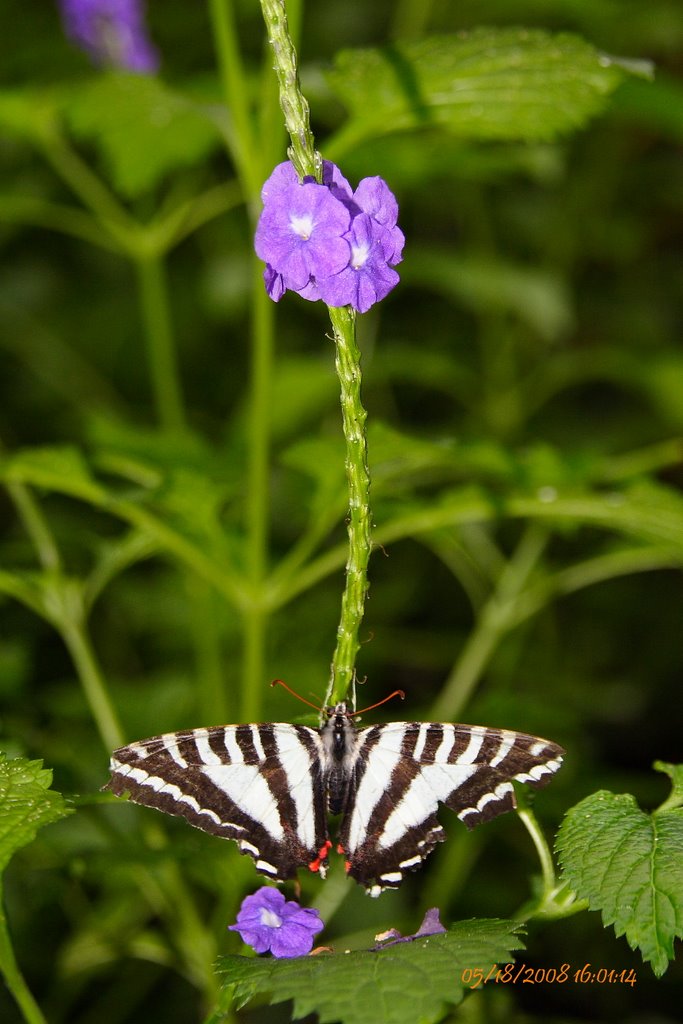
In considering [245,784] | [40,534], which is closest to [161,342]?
[40,534]

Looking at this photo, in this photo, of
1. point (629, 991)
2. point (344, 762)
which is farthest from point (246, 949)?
point (629, 991)

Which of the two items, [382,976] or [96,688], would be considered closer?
[382,976]

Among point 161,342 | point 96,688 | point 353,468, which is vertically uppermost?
point 353,468

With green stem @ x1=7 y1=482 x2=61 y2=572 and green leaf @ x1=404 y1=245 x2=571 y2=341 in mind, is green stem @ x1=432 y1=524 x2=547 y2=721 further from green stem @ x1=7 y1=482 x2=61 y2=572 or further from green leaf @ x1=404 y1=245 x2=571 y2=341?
green leaf @ x1=404 y1=245 x2=571 y2=341

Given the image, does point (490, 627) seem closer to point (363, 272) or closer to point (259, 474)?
point (259, 474)

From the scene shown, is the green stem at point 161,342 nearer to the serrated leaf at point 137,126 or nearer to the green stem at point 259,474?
the serrated leaf at point 137,126

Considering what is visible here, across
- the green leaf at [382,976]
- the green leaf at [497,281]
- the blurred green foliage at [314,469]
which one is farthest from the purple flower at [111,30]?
the green leaf at [382,976]
